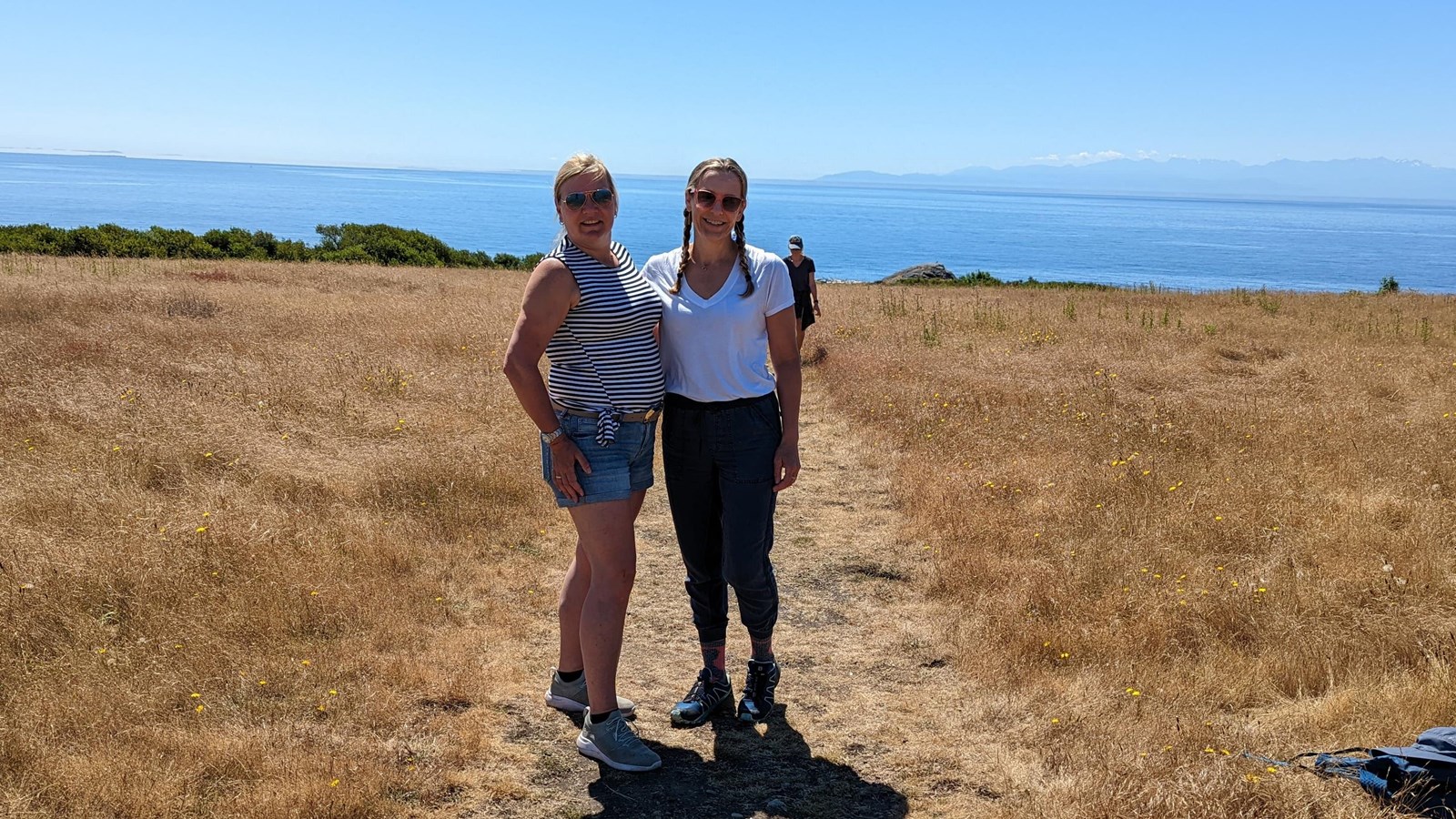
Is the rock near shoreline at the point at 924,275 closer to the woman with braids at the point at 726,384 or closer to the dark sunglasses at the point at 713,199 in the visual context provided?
the woman with braids at the point at 726,384

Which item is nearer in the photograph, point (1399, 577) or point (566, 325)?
point (566, 325)

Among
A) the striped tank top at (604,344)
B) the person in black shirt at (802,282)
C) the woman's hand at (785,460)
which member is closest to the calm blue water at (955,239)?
the person in black shirt at (802,282)

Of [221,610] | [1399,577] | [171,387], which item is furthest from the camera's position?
[171,387]

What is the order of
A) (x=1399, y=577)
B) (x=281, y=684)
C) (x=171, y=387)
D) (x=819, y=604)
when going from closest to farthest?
(x=281, y=684), (x=1399, y=577), (x=819, y=604), (x=171, y=387)

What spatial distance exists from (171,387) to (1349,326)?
18669 millimetres

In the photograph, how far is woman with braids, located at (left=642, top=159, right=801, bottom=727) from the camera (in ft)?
12.2

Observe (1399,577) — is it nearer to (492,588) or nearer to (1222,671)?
(1222,671)

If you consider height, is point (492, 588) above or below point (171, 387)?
below

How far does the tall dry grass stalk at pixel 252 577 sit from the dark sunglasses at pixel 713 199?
7.66 feet

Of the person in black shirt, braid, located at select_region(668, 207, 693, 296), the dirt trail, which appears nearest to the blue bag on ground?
the dirt trail

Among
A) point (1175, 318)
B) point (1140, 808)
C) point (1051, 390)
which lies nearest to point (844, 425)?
point (1051, 390)

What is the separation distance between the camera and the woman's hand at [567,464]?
11.5ft

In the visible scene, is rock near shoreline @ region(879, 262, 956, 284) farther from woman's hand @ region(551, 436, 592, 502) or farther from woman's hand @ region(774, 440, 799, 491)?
woman's hand @ region(551, 436, 592, 502)

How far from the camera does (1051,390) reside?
1137 centimetres
